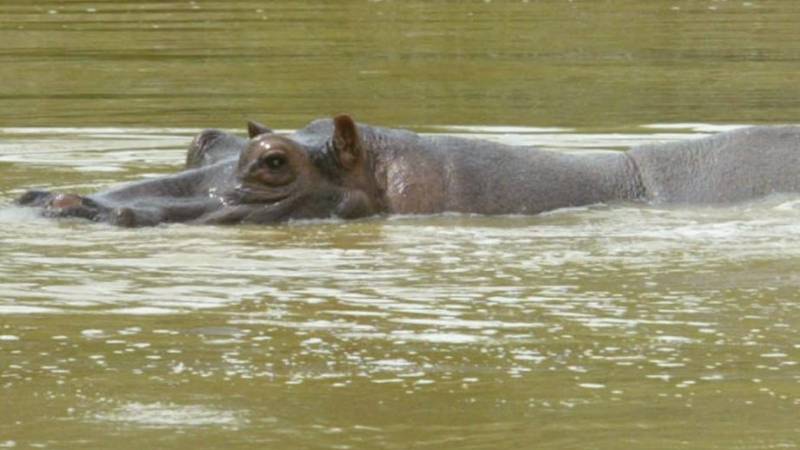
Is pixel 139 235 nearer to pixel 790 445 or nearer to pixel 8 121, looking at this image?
pixel 790 445

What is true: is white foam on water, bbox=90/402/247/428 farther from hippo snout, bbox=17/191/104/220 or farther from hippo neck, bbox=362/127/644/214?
hippo neck, bbox=362/127/644/214

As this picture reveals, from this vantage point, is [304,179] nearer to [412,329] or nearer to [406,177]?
[406,177]

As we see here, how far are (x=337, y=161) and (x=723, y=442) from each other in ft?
13.1

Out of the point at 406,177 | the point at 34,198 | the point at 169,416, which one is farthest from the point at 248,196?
the point at 169,416

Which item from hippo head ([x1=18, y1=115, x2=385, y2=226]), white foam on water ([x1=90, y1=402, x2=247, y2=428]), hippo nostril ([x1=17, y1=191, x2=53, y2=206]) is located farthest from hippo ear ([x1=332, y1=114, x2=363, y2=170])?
white foam on water ([x1=90, y1=402, x2=247, y2=428])

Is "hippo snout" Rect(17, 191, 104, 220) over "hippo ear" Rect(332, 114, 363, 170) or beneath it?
beneath

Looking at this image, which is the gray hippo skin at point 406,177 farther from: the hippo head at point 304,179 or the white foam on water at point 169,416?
the white foam on water at point 169,416

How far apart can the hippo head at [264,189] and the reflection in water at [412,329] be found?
120 mm

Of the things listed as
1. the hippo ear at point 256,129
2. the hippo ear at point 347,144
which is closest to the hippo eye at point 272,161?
the hippo ear at point 347,144

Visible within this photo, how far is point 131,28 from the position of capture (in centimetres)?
1962

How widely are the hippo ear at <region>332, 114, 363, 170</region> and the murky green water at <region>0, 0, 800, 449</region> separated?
10.6 inches

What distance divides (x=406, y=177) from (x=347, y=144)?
322 mm

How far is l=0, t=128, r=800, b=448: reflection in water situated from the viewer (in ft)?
16.8

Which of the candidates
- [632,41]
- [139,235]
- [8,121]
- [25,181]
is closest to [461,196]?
[139,235]
